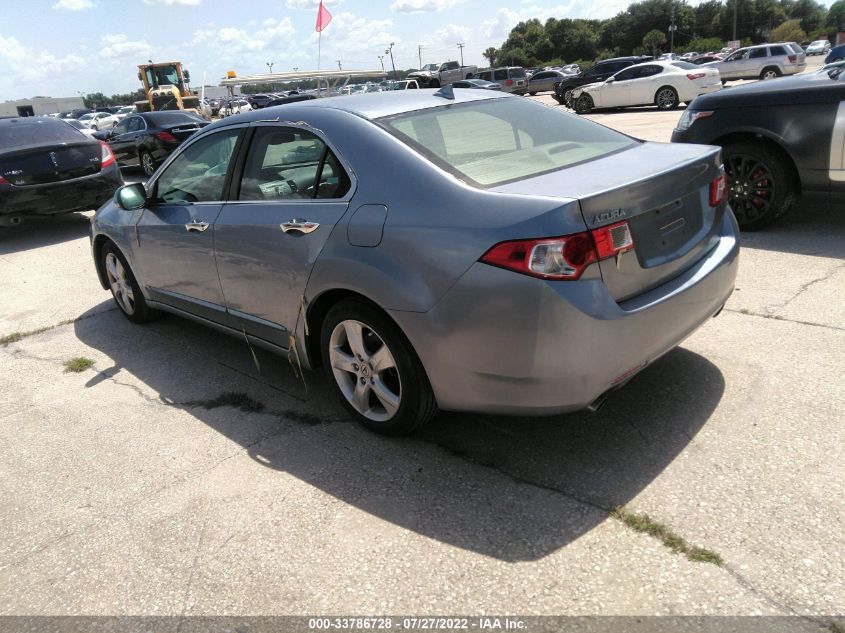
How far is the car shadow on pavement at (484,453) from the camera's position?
2697 mm

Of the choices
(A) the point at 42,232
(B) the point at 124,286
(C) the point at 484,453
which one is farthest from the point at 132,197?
(A) the point at 42,232

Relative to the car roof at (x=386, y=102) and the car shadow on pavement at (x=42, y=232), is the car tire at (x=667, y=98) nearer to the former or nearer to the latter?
the car shadow on pavement at (x=42, y=232)

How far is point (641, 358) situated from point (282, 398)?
2134 millimetres

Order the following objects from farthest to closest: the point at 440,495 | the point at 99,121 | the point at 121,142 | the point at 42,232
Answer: the point at 99,121 < the point at 121,142 < the point at 42,232 < the point at 440,495

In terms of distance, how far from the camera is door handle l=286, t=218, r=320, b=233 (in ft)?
10.8

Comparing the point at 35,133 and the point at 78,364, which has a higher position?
Result: the point at 35,133

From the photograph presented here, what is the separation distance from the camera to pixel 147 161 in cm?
1523

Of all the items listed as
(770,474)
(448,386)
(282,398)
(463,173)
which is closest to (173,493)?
(282,398)

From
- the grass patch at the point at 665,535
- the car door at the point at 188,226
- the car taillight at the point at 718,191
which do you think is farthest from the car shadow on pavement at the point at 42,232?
the grass patch at the point at 665,535

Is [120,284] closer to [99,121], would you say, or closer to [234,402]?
[234,402]

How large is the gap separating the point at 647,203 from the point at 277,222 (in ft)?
6.04

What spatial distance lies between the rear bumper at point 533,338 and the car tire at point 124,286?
10.5 feet

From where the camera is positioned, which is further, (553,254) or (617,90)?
(617,90)

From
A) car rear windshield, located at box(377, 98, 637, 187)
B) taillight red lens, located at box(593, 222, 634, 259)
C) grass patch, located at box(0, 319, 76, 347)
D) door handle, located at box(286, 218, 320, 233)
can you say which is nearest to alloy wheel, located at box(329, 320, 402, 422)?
door handle, located at box(286, 218, 320, 233)
